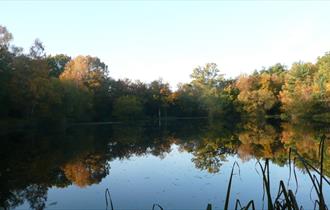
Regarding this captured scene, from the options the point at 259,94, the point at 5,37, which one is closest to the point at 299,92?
the point at 259,94

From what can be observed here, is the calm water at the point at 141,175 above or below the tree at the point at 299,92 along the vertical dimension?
below

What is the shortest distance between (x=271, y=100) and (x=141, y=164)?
2134 inches

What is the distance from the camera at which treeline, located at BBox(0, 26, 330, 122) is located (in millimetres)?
39938

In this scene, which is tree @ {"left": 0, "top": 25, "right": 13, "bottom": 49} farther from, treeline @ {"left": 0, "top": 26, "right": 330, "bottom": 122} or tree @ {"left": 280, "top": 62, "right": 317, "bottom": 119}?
tree @ {"left": 280, "top": 62, "right": 317, "bottom": 119}

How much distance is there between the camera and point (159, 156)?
21.2 m

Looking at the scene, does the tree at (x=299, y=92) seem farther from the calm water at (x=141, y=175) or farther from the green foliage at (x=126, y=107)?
the calm water at (x=141, y=175)

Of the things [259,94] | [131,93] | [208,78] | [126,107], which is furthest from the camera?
[208,78]

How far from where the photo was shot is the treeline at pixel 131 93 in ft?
131

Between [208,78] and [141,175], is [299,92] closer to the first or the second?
[208,78]

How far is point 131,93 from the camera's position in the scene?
6981cm

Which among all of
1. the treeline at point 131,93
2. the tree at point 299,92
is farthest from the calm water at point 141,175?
the tree at point 299,92

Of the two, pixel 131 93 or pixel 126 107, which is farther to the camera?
pixel 131 93

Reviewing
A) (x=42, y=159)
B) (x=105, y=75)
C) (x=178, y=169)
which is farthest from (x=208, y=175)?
(x=105, y=75)

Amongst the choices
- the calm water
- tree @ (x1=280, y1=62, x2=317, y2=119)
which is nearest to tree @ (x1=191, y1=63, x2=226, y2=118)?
tree @ (x1=280, y1=62, x2=317, y2=119)
